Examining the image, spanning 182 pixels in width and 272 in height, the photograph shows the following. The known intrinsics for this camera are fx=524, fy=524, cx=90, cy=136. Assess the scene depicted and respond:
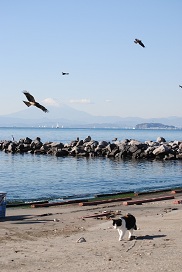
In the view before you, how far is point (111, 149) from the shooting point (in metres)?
72.2

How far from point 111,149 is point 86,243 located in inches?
2244

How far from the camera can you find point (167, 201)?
27.0 meters

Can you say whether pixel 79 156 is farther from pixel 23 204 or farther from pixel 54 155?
pixel 23 204

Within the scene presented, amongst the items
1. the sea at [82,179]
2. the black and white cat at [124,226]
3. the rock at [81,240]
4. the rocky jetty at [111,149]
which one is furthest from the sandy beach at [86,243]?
the rocky jetty at [111,149]

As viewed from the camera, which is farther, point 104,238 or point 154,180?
point 154,180

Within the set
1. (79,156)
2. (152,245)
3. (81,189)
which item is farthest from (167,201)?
(79,156)

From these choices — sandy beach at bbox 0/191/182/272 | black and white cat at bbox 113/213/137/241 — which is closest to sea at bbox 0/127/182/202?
sandy beach at bbox 0/191/182/272

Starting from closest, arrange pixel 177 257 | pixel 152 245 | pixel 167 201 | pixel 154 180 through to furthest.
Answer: pixel 177 257 → pixel 152 245 → pixel 167 201 → pixel 154 180

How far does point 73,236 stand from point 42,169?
3612 cm

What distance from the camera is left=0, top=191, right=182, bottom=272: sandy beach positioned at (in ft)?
41.4

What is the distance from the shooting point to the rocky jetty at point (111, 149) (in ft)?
221

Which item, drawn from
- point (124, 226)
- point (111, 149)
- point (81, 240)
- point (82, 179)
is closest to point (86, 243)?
point (81, 240)

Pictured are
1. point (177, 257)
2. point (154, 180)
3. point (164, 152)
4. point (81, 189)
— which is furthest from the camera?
point (164, 152)

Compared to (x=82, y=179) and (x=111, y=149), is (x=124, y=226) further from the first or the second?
(x=111, y=149)
